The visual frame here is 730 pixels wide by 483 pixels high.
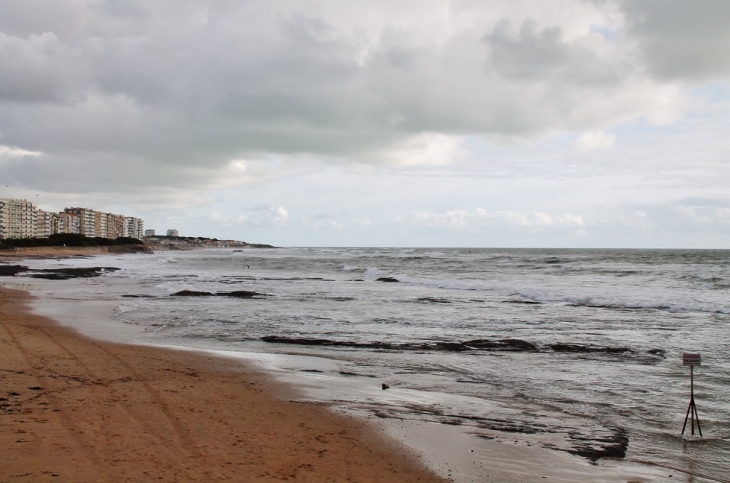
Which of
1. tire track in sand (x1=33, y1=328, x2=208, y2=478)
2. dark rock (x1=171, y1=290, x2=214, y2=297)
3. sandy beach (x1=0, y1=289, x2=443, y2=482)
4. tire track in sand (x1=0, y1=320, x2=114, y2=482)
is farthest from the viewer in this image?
dark rock (x1=171, y1=290, x2=214, y2=297)

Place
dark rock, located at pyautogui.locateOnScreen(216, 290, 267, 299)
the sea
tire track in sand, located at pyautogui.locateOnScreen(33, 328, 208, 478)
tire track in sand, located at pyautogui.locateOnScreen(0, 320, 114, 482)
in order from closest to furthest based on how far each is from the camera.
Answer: tire track in sand, located at pyautogui.locateOnScreen(0, 320, 114, 482) → tire track in sand, located at pyautogui.locateOnScreen(33, 328, 208, 478) → the sea → dark rock, located at pyautogui.locateOnScreen(216, 290, 267, 299)

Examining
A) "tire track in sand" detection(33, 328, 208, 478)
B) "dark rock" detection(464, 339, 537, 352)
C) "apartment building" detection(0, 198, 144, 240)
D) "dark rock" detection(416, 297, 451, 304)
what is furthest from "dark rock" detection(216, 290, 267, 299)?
"apartment building" detection(0, 198, 144, 240)

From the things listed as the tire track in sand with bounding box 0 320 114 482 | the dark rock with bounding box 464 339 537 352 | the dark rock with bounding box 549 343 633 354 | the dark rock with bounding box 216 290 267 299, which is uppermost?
the tire track in sand with bounding box 0 320 114 482

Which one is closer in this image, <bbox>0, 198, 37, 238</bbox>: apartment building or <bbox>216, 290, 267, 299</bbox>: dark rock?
<bbox>216, 290, 267, 299</bbox>: dark rock

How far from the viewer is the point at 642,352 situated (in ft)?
39.5

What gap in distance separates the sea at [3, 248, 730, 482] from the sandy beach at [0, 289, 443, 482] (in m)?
1.13

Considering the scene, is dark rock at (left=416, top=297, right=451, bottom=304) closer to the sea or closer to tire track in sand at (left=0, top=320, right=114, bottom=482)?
the sea

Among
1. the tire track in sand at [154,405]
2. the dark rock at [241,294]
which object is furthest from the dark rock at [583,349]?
the dark rock at [241,294]

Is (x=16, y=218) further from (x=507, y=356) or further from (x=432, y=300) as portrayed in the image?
(x=507, y=356)

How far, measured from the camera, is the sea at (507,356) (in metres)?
6.77

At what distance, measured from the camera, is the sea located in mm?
6766

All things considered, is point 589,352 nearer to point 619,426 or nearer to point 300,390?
point 619,426

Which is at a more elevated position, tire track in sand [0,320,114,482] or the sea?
tire track in sand [0,320,114,482]

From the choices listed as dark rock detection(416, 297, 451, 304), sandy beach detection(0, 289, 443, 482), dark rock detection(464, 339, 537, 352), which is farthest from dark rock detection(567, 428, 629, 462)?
dark rock detection(416, 297, 451, 304)
